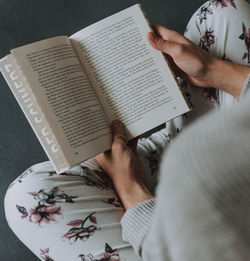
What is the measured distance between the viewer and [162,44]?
2.14 feet

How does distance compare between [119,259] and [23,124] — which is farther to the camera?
[23,124]

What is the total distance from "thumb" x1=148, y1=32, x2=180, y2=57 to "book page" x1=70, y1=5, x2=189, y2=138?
0.01m

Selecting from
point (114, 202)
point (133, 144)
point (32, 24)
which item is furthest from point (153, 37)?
point (32, 24)

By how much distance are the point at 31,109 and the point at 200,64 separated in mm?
349

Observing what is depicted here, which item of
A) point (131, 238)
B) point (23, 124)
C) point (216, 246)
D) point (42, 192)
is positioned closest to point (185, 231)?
point (216, 246)

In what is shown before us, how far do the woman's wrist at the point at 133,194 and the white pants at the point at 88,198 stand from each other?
2cm

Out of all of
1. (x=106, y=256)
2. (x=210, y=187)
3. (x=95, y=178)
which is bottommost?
(x=106, y=256)

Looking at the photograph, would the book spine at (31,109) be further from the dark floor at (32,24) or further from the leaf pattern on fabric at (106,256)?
the dark floor at (32,24)

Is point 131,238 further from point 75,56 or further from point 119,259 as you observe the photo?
point 75,56

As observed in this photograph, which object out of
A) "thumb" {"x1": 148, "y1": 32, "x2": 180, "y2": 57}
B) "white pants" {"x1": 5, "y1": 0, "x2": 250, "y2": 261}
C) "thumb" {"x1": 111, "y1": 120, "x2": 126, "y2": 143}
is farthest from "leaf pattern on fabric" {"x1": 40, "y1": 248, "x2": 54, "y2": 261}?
"thumb" {"x1": 148, "y1": 32, "x2": 180, "y2": 57}

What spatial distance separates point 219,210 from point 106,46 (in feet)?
1.70

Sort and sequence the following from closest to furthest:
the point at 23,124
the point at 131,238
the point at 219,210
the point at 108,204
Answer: the point at 219,210 < the point at 131,238 < the point at 108,204 < the point at 23,124

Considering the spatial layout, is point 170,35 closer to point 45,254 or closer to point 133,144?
point 133,144

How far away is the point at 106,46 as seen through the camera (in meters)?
0.65
